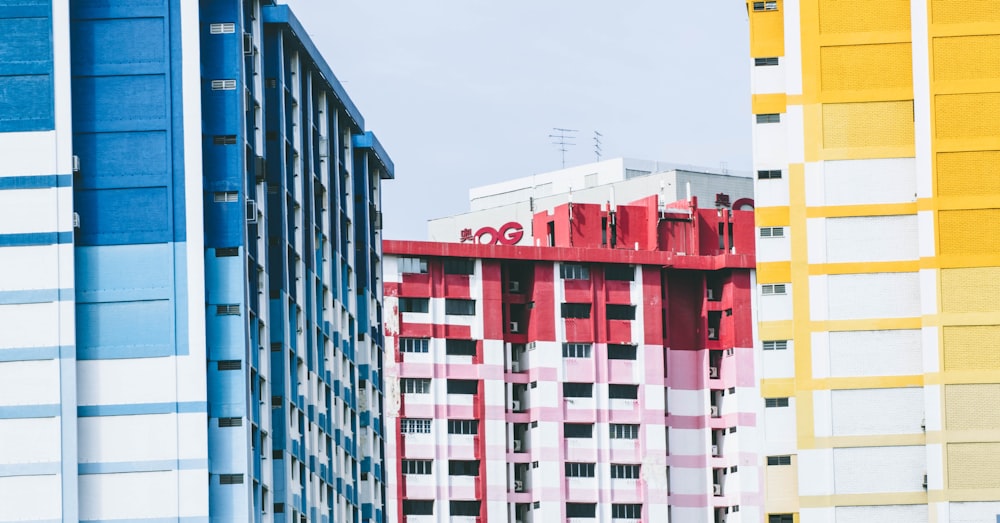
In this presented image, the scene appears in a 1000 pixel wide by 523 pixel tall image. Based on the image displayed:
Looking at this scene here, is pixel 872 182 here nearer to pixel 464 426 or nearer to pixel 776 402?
pixel 776 402

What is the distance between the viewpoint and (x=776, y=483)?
275 feet

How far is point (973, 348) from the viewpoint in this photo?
78.5 metres

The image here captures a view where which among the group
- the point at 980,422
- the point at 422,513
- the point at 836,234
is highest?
the point at 836,234

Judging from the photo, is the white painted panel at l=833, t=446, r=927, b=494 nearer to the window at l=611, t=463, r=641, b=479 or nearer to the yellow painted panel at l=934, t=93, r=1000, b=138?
the yellow painted panel at l=934, t=93, r=1000, b=138

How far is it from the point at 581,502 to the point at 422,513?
1087cm

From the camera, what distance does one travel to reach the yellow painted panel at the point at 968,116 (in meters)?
79.1

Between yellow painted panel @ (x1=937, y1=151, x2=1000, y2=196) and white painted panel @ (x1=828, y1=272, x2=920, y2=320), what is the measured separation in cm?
378

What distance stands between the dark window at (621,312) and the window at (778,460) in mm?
60248

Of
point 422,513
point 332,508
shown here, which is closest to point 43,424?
point 332,508

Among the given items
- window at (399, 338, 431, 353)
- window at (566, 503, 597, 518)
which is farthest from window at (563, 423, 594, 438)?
window at (399, 338, 431, 353)

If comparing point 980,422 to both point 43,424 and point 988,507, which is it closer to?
point 988,507

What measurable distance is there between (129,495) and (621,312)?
259ft

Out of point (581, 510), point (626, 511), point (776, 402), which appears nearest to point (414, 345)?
point (581, 510)

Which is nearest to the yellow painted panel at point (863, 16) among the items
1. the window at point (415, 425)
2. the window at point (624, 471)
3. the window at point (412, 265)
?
the window at point (412, 265)
